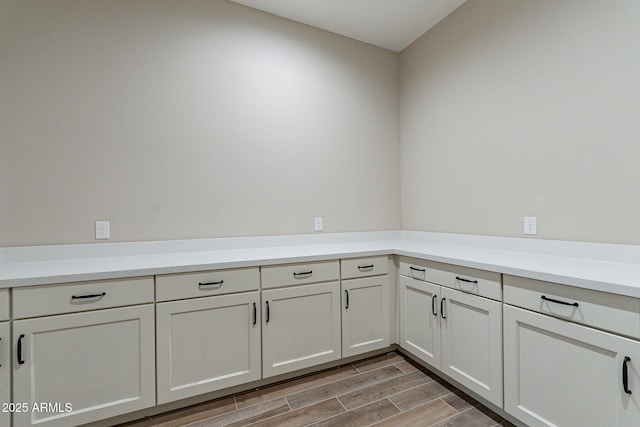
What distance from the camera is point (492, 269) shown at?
1.63 meters

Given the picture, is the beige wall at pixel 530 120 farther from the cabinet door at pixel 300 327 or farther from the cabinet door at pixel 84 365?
the cabinet door at pixel 84 365

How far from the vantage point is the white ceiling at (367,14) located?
2.41 m

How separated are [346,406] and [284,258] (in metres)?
0.96

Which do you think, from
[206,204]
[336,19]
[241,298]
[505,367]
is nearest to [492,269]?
[505,367]

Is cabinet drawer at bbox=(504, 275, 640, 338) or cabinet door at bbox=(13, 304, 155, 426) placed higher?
cabinet drawer at bbox=(504, 275, 640, 338)

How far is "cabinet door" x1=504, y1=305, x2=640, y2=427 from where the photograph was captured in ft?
3.83

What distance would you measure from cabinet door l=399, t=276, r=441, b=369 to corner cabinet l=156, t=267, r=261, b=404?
1.11m

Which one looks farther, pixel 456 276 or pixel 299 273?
pixel 299 273

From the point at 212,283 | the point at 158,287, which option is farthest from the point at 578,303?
the point at 158,287

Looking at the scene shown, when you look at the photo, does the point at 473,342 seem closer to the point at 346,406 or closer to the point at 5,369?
the point at 346,406

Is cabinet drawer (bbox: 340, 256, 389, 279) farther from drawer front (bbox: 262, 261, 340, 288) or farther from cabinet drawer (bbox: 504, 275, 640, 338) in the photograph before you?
cabinet drawer (bbox: 504, 275, 640, 338)

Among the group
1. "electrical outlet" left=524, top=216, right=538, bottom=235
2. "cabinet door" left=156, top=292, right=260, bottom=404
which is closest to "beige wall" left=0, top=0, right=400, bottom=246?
"cabinet door" left=156, top=292, right=260, bottom=404

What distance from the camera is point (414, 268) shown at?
2.21 m

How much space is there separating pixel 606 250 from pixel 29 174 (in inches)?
131
